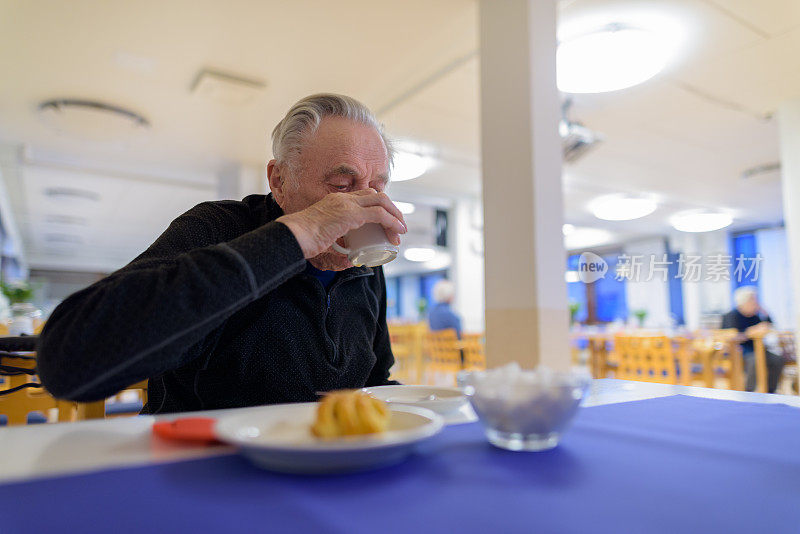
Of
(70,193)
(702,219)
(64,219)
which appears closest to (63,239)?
(64,219)

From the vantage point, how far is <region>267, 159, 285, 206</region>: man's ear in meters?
1.24

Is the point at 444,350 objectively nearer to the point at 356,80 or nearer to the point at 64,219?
the point at 356,80

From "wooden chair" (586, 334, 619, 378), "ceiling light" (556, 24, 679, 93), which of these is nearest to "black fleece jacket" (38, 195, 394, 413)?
"ceiling light" (556, 24, 679, 93)

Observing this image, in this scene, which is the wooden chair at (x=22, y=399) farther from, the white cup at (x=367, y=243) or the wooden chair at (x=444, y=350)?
the wooden chair at (x=444, y=350)

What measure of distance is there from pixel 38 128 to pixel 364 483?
19.3 ft

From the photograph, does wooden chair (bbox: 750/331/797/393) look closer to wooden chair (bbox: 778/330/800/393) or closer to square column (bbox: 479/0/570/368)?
wooden chair (bbox: 778/330/800/393)

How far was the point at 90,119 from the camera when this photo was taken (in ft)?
14.5

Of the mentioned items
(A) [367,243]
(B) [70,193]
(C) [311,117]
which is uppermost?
(B) [70,193]

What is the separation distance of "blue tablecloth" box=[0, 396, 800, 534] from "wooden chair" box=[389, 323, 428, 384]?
6.49m

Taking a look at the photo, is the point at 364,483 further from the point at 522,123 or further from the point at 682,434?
the point at 522,123

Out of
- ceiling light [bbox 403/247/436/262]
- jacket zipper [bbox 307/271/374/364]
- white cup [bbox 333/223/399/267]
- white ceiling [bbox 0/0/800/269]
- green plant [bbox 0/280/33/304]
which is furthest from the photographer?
ceiling light [bbox 403/247/436/262]

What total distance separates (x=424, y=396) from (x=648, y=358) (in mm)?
3749

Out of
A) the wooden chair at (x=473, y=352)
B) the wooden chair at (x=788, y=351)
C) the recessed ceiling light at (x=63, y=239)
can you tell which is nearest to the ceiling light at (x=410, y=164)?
the wooden chair at (x=473, y=352)

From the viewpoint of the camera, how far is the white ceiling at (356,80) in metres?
3.12
